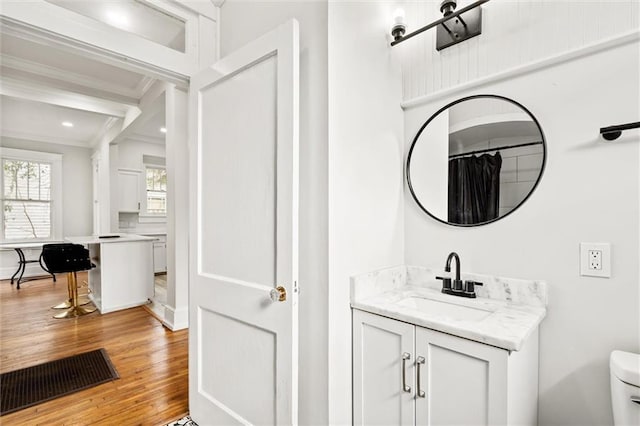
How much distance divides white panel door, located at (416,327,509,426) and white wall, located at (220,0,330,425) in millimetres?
→ 411

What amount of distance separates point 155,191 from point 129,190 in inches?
23.6

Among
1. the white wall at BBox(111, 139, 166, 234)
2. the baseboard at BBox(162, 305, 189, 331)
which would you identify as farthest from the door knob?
the white wall at BBox(111, 139, 166, 234)

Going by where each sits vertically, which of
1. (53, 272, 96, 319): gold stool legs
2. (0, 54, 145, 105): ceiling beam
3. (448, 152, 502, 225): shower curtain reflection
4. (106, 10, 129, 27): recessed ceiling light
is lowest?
(53, 272, 96, 319): gold stool legs

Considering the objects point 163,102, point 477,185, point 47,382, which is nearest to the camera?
point 477,185

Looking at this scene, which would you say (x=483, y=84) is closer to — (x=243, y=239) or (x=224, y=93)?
(x=224, y=93)

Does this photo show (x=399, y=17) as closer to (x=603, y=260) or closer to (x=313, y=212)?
(x=313, y=212)

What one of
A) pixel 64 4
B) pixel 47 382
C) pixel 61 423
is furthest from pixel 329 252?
pixel 47 382

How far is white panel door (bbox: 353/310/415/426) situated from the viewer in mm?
1281

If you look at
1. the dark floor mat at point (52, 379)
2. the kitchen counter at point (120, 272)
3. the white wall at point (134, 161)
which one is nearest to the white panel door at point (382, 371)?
the dark floor mat at point (52, 379)

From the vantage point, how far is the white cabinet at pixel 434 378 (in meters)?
1.07

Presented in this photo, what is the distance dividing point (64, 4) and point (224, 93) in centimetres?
78

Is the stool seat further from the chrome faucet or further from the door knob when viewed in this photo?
the chrome faucet

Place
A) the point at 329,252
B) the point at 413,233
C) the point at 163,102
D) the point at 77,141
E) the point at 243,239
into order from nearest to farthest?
1. the point at 329,252
2. the point at 243,239
3. the point at 413,233
4. the point at 163,102
5. the point at 77,141

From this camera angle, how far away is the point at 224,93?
63.6 inches
